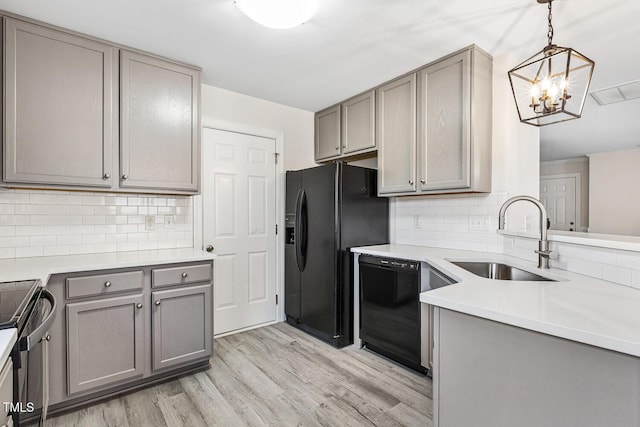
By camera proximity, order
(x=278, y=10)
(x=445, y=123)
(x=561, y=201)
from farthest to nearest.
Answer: (x=561, y=201) → (x=445, y=123) → (x=278, y=10)

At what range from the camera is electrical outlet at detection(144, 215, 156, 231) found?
8.55 ft

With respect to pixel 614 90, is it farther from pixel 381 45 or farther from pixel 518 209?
pixel 381 45

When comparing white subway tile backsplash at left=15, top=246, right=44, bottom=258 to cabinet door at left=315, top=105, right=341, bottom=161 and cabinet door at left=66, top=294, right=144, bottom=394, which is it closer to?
cabinet door at left=66, top=294, right=144, bottom=394

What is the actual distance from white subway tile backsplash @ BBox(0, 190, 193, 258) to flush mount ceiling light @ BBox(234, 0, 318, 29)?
164cm

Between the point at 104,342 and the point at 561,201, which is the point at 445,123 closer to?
the point at 104,342

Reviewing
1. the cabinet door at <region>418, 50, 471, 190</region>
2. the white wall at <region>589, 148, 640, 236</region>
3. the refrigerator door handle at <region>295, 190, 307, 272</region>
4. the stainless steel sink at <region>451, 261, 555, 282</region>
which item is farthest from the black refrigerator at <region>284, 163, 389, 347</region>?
the white wall at <region>589, 148, 640, 236</region>

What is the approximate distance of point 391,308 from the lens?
8.29 ft

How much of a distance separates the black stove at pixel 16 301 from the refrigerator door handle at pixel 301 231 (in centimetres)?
201

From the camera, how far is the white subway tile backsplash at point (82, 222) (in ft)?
6.98

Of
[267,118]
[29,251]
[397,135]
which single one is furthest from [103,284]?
[397,135]

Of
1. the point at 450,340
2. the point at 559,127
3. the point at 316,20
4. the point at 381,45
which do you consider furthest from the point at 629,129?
the point at 450,340

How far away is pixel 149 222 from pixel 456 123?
2531mm

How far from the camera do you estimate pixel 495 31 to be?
2105 mm

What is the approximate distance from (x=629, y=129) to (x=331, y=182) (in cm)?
459
